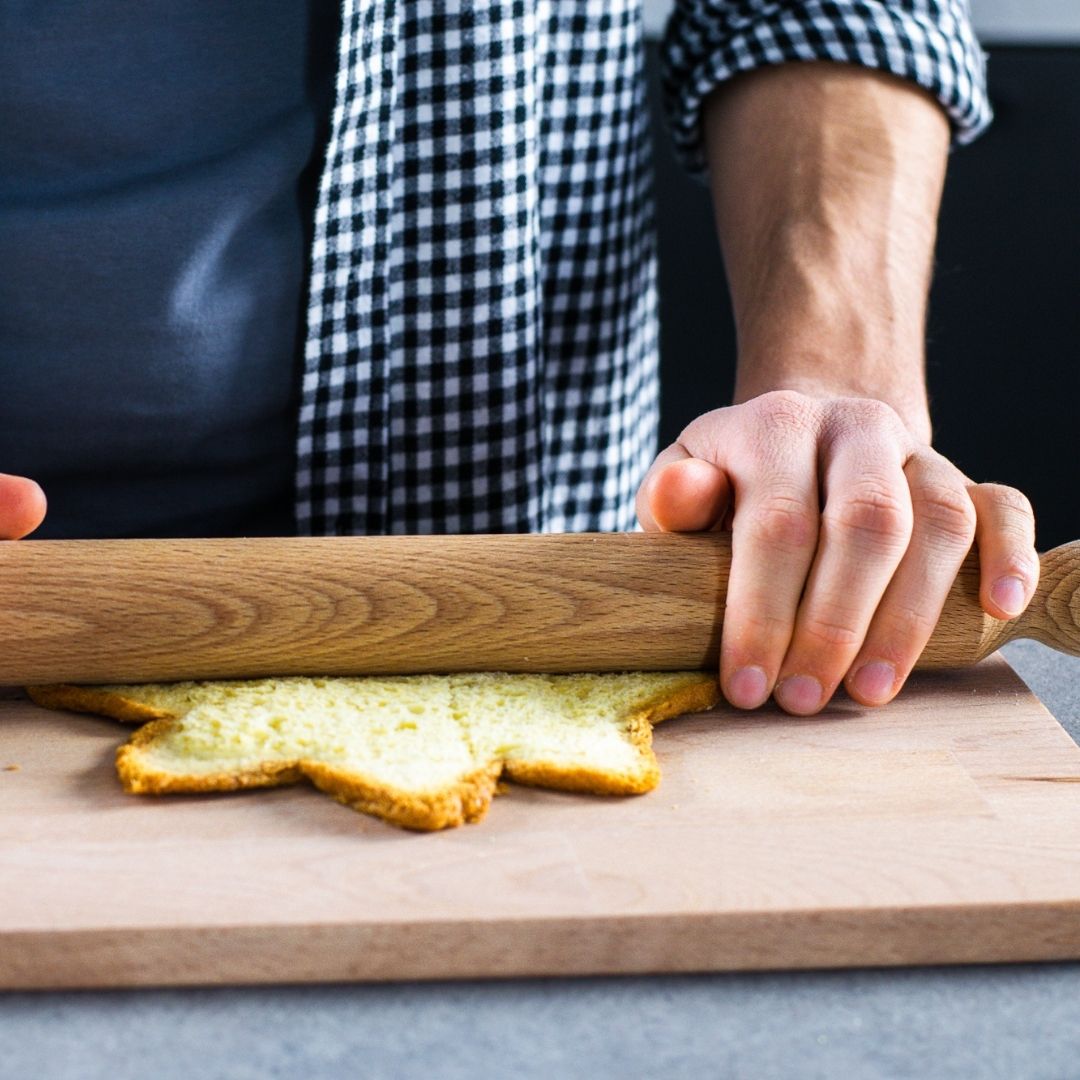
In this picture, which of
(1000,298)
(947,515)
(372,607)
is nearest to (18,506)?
(372,607)

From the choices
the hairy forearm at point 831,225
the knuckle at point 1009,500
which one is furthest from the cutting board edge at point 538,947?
the hairy forearm at point 831,225

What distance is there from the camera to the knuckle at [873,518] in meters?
0.89

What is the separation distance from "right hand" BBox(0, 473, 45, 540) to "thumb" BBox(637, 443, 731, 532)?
488mm

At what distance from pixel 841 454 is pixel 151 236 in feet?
2.33

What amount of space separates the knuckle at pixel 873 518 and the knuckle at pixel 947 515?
0.12ft

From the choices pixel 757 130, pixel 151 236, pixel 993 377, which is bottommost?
pixel 993 377

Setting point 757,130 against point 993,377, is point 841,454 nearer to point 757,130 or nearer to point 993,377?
point 757,130

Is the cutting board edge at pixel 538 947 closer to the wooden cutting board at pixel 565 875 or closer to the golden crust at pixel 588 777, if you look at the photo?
the wooden cutting board at pixel 565 875

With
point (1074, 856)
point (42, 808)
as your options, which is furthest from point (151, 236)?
point (1074, 856)

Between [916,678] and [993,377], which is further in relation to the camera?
[993,377]

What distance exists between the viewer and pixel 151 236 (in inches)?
47.0

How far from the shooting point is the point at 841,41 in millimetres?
1357

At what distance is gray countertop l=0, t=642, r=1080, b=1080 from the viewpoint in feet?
1.99

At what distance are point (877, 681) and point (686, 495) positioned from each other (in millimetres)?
206
